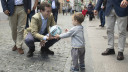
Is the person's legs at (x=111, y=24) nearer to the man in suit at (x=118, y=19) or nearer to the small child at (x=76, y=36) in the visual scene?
the man in suit at (x=118, y=19)

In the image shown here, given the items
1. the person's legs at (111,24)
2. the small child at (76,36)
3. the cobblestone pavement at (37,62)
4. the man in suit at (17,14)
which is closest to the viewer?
the small child at (76,36)

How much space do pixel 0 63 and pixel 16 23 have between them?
130 cm

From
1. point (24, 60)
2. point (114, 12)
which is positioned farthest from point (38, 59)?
point (114, 12)

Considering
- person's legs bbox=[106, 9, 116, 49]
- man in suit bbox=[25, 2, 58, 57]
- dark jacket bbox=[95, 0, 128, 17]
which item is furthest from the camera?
person's legs bbox=[106, 9, 116, 49]

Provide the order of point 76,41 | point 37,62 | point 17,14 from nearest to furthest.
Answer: point 76,41 < point 37,62 < point 17,14

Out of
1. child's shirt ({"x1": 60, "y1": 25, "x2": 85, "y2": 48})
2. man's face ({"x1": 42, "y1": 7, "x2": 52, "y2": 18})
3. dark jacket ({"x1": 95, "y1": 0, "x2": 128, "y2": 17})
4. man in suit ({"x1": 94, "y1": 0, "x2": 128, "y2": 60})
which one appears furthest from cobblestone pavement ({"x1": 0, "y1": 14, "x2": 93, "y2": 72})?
dark jacket ({"x1": 95, "y1": 0, "x2": 128, "y2": 17})

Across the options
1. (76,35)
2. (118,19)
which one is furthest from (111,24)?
(76,35)

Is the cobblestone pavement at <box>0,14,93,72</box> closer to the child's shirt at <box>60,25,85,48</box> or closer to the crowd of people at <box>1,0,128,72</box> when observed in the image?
the crowd of people at <box>1,0,128,72</box>

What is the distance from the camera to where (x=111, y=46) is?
457 cm

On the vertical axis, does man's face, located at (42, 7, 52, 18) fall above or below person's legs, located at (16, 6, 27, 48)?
above

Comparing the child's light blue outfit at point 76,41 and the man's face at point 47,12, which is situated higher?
the man's face at point 47,12

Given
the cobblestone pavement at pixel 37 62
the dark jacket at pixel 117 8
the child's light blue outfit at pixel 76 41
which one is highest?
the dark jacket at pixel 117 8

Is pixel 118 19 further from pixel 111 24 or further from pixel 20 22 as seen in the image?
pixel 20 22

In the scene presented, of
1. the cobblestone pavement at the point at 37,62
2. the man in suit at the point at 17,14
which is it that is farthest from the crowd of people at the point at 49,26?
the cobblestone pavement at the point at 37,62
